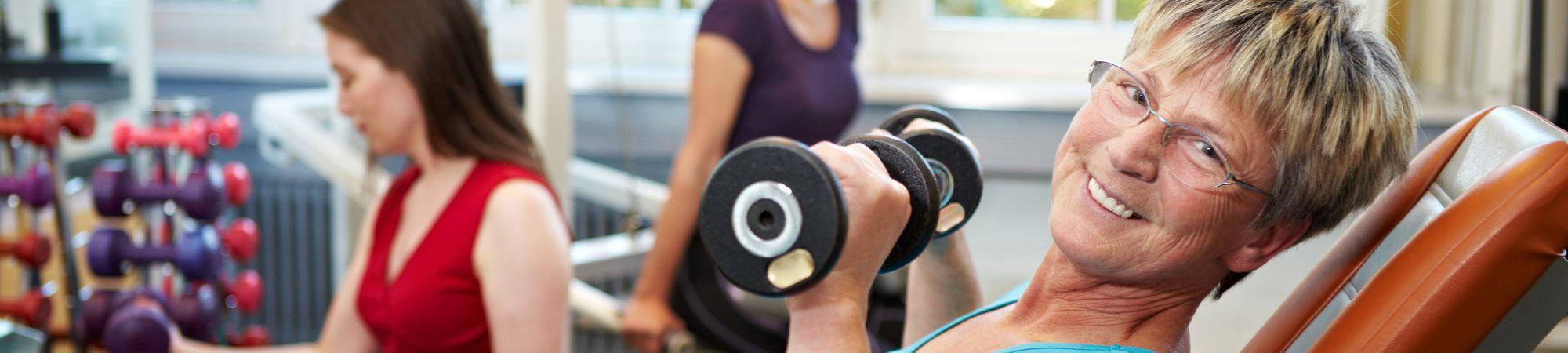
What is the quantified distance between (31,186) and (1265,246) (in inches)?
78.9

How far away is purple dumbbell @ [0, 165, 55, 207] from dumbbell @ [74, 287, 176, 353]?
19 centimetres

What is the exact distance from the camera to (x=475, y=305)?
1.55 metres

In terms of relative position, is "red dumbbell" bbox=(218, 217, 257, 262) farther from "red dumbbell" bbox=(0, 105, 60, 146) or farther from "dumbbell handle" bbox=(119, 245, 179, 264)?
"red dumbbell" bbox=(0, 105, 60, 146)

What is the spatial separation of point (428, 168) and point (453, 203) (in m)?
0.14

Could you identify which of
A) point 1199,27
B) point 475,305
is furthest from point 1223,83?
point 475,305

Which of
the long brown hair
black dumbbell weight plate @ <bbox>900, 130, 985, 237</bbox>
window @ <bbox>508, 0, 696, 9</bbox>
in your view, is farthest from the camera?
window @ <bbox>508, 0, 696, 9</bbox>

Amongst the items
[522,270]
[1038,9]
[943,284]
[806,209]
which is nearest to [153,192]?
[522,270]

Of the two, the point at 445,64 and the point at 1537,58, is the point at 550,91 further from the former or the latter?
the point at 1537,58

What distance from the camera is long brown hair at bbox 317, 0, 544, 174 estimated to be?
159 cm

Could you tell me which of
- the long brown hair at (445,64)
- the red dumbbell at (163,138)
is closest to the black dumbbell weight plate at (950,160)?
the long brown hair at (445,64)

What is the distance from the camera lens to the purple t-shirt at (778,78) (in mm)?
1807

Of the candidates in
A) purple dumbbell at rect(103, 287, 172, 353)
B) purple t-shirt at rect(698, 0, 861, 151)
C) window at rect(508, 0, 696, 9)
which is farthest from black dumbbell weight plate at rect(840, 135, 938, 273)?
window at rect(508, 0, 696, 9)

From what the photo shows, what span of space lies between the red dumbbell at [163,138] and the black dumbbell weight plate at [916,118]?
156 centimetres

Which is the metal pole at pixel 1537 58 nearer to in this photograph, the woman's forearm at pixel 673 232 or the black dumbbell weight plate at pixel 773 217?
the woman's forearm at pixel 673 232
